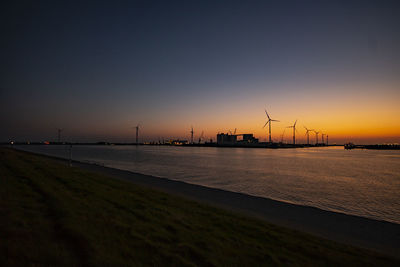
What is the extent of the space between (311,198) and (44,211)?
18418 mm

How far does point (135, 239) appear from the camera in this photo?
5738 millimetres

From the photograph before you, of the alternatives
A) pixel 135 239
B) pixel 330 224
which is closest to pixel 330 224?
pixel 330 224

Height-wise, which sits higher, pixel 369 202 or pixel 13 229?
pixel 13 229

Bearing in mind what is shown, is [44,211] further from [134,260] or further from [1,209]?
[134,260]

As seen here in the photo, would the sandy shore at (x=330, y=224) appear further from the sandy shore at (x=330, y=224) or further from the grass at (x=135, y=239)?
the grass at (x=135, y=239)

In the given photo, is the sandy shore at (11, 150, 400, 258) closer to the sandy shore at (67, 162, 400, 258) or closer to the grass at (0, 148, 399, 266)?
the sandy shore at (67, 162, 400, 258)

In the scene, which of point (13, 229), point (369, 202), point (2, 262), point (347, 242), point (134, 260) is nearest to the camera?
point (2, 262)

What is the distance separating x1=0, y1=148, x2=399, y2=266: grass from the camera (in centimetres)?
456

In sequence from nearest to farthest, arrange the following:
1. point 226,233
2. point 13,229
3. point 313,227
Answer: point 13,229 < point 226,233 < point 313,227

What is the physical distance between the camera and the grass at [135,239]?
4562 mm

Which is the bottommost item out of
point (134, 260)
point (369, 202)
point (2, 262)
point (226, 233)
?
point (369, 202)

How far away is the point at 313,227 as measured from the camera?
1059cm

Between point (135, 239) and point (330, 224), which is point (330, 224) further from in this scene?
point (135, 239)

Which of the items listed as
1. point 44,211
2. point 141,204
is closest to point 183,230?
point 141,204
